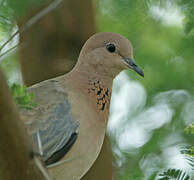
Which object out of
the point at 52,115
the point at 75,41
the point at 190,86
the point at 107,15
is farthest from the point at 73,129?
the point at 190,86

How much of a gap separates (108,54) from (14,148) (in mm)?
1773

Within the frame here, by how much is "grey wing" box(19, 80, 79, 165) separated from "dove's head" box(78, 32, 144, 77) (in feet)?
1.63

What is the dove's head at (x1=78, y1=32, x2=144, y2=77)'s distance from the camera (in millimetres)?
3285

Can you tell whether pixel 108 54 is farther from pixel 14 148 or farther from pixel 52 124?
pixel 14 148

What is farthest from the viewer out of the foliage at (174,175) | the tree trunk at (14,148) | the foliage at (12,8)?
the foliage at (12,8)

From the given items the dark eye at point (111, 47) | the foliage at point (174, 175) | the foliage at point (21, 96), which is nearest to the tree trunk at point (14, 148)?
the foliage at point (21, 96)

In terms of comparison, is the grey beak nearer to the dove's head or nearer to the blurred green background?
the dove's head

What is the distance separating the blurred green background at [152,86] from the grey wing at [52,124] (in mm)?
1096

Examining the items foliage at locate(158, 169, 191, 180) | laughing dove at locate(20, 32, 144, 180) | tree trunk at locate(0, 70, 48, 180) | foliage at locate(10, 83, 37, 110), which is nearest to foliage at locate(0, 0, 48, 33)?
laughing dove at locate(20, 32, 144, 180)

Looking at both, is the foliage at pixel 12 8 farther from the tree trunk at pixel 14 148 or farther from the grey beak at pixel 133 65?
the grey beak at pixel 133 65

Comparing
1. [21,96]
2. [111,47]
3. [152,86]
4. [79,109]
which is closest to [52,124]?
[79,109]

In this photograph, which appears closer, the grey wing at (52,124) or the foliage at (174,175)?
the foliage at (174,175)

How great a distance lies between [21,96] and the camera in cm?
175

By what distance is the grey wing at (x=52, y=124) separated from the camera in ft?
8.66
